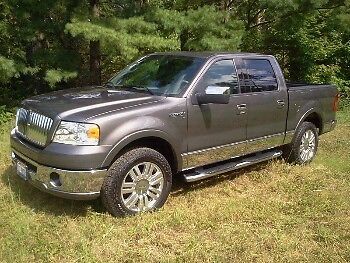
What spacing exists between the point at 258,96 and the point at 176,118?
57.3 inches

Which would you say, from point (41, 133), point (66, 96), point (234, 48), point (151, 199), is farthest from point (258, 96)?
point (234, 48)

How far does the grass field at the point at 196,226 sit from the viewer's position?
11.3 ft

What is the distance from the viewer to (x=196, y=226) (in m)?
3.96

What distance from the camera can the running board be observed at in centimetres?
457

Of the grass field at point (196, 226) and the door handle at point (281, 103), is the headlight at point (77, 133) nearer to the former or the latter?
the grass field at point (196, 226)

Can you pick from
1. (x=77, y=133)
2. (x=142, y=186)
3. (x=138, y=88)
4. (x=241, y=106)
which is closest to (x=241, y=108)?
(x=241, y=106)

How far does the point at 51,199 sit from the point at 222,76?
2.45m

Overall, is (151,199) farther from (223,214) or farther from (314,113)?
(314,113)

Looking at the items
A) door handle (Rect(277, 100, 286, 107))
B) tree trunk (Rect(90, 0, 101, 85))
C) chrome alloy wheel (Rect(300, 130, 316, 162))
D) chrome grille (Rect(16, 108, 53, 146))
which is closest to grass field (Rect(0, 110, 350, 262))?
chrome grille (Rect(16, 108, 53, 146))

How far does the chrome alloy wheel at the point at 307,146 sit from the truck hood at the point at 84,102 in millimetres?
2938

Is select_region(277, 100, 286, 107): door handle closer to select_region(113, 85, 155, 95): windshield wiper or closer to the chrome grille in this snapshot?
select_region(113, 85, 155, 95): windshield wiper

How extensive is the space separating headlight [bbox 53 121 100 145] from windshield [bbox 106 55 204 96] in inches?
41.2

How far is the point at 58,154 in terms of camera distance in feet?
12.0

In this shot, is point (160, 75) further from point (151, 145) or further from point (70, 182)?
point (70, 182)
